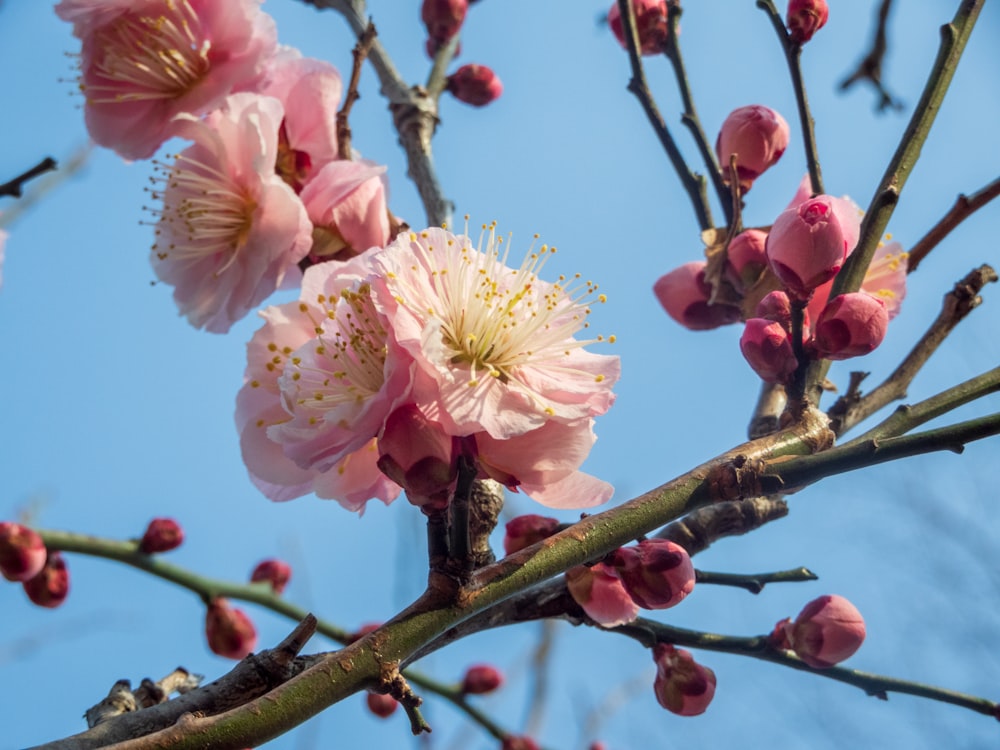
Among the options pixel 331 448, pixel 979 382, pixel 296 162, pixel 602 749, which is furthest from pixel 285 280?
pixel 602 749

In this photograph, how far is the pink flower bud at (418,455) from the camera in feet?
3.10

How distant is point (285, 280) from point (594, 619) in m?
0.82

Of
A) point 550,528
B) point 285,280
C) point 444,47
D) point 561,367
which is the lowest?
point 550,528

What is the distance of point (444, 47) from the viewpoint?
7.28 feet

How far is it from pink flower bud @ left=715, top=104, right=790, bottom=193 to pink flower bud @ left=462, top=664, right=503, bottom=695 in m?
1.34

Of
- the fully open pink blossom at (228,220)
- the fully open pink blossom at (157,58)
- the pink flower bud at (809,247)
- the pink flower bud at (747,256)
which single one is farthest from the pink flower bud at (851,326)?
the fully open pink blossom at (157,58)

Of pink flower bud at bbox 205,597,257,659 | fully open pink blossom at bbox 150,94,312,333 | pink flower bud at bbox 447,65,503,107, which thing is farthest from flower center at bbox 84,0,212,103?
pink flower bud at bbox 205,597,257,659

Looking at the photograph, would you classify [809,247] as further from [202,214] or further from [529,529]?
[202,214]

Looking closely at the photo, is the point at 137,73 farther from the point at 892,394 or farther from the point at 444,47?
the point at 892,394

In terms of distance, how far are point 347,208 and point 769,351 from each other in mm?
679

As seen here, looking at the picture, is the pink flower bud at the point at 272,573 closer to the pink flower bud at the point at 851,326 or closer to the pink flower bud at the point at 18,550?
the pink flower bud at the point at 18,550

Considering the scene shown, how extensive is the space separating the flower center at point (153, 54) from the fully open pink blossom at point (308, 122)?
0.14 meters

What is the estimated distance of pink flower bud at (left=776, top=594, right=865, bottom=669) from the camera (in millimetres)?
1228

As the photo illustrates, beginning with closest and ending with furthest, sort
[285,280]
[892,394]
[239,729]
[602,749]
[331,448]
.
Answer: [239,729] → [331,448] → [892,394] → [285,280] → [602,749]
